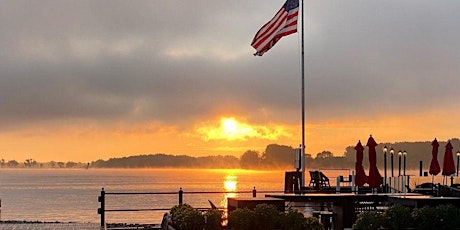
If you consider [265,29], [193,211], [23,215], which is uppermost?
[265,29]

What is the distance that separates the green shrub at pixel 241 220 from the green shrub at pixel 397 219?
2396 mm

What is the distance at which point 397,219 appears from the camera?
13125mm

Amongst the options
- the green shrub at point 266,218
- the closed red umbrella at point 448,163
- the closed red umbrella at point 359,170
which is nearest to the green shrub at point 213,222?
the green shrub at point 266,218

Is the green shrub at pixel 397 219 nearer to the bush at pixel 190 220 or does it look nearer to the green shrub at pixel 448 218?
the green shrub at pixel 448 218

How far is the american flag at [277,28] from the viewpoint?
23.2 meters

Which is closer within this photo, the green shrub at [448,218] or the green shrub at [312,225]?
the green shrub at [448,218]

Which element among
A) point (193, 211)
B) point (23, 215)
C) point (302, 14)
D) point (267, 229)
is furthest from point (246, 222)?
point (23, 215)

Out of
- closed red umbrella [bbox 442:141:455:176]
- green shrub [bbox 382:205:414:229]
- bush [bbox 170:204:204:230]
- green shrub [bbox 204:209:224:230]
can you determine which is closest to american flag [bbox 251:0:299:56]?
closed red umbrella [bbox 442:141:455:176]

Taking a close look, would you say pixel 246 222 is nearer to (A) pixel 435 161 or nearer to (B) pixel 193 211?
(B) pixel 193 211

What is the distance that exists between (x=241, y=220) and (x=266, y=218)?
46 cm

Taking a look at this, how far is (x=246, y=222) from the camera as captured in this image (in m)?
13.8

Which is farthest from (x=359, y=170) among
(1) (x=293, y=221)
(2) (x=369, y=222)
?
(2) (x=369, y=222)

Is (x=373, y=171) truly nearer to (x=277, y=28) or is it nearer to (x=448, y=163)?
(x=448, y=163)

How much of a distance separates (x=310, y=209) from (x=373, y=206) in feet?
13.0
